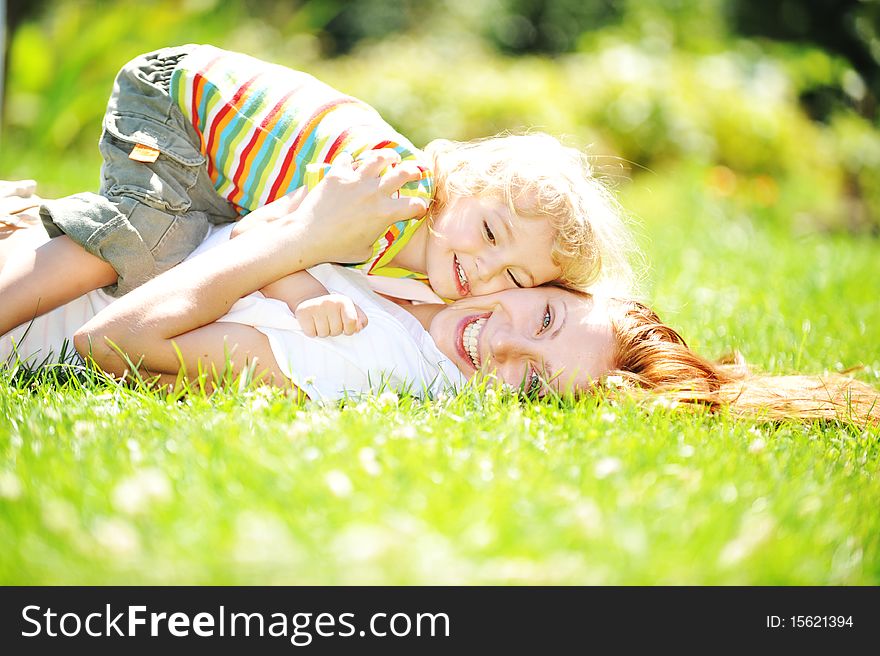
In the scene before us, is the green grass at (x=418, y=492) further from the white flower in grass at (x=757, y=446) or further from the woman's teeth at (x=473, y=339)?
the woman's teeth at (x=473, y=339)

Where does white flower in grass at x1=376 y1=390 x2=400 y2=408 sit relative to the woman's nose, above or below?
below

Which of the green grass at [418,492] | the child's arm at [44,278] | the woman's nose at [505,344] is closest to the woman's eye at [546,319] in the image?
the woman's nose at [505,344]

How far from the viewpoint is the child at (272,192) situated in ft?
10.0

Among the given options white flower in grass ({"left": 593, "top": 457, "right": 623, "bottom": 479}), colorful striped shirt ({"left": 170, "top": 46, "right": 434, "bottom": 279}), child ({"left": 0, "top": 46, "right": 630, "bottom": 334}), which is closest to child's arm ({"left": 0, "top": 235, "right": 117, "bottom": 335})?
child ({"left": 0, "top": 46, "right": 630, "bottom": 334})

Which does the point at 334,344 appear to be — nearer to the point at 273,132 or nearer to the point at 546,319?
the point at 546,319

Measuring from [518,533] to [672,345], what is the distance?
158 centimetres

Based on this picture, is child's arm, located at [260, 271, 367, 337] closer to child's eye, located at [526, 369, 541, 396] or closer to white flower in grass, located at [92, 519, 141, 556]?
child's eye, located at [526, 369, 541, 396]

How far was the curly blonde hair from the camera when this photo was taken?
3123 mm

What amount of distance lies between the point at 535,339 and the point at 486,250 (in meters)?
0.35

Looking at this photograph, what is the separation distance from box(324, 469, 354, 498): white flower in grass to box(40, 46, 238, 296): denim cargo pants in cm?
148

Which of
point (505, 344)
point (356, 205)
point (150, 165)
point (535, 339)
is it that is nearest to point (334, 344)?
point (356, 205)

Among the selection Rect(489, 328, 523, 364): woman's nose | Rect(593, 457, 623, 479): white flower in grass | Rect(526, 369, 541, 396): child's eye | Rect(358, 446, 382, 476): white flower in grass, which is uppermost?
Rect(489, 328, 523, 364): woman's nose

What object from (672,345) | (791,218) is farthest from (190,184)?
(791,218)

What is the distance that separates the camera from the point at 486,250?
10.1ft
